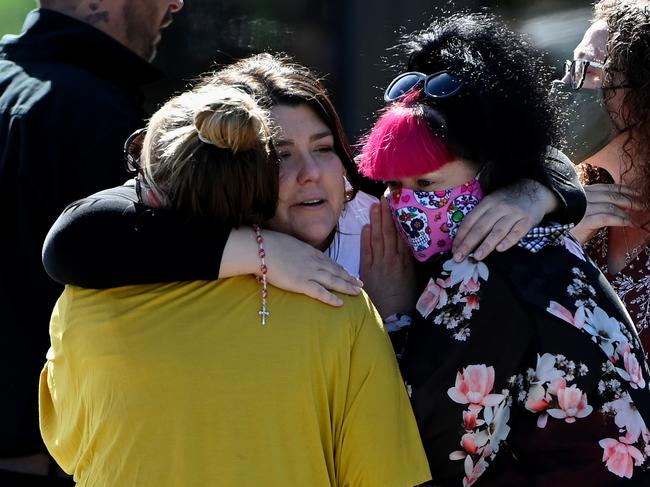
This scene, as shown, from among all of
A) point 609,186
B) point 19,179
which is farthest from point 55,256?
point 609,186

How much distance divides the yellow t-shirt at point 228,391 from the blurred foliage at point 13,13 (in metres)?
2.34

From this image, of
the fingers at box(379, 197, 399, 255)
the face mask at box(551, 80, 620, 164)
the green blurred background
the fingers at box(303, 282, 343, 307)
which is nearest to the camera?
the fingers at box(303, 282, 343, 307)

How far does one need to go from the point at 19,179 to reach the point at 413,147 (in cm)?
105

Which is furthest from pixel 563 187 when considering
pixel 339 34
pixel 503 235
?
pixel 339 34

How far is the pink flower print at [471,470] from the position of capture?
1828 mm

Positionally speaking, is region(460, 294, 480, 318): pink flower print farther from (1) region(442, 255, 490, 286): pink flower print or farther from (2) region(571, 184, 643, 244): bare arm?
(2) region(571, 184, 643, 244): bare arm

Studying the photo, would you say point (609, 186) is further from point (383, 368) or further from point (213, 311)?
point (213, 311)

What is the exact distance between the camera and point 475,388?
5.94 feet

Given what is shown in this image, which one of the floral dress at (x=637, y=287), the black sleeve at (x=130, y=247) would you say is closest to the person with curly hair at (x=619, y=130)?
the floral dress at (x=637, y=287)

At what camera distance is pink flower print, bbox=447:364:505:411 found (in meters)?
1.81

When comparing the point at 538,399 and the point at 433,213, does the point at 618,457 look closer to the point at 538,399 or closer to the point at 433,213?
the point at 538,399

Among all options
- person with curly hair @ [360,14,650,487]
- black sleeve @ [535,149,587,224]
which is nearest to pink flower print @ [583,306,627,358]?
person with curly hair @ [360,14,650,487]

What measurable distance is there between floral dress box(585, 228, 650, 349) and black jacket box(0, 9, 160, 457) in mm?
1316

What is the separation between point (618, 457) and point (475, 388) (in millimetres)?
308
